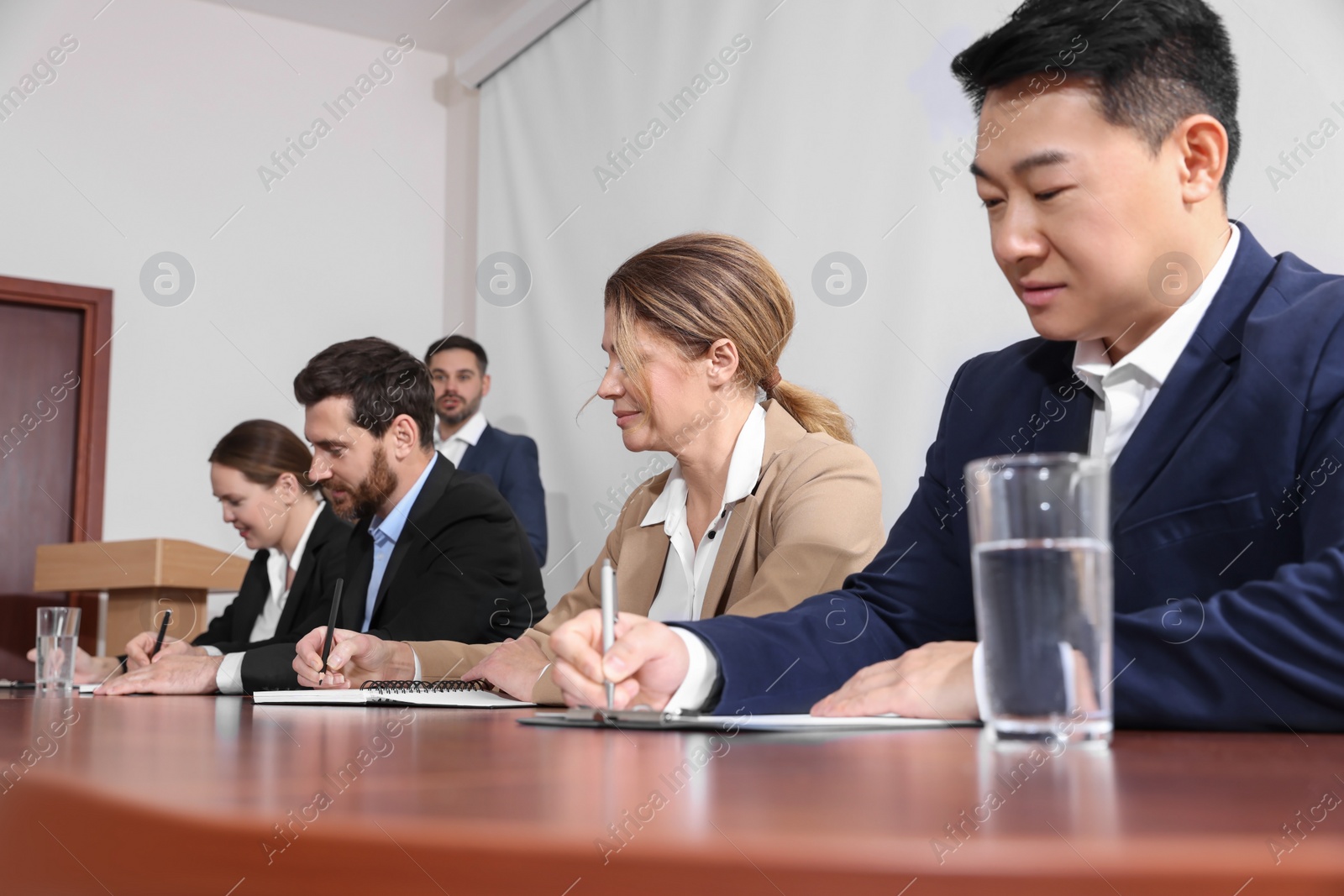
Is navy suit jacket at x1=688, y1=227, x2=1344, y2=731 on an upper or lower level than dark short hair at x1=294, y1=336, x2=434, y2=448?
lower

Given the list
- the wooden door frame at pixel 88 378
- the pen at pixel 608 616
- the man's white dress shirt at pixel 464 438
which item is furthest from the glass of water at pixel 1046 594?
the wooden door frame at pixel 88 378

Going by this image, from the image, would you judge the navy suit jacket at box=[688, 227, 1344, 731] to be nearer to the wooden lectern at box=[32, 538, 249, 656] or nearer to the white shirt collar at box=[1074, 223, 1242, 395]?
the white shirt collar at box=[1074, 223, 1242, 395]

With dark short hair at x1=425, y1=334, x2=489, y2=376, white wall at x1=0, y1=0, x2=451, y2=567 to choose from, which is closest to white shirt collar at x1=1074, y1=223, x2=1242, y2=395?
dark short hair at x1=425, y1=334, x2=489, y2=376

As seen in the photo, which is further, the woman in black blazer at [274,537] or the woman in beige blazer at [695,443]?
the woman in black blazer at [274,537]

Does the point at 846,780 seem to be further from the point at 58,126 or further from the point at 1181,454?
the point at 58,126

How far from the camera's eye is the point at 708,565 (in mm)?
1763

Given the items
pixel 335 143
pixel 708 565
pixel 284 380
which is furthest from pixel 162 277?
pixel 708 565

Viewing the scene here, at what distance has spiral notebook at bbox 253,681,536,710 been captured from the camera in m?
1.26

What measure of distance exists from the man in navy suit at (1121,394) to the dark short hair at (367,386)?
1.67 metres

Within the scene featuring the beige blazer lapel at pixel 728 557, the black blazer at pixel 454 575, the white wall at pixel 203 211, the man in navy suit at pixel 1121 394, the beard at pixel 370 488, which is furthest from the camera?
the white wall at pixel 203 211

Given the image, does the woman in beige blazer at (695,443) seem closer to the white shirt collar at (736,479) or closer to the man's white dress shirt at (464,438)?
the white shirt collar at (736,479)

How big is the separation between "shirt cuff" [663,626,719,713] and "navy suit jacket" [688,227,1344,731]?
0.04 ft

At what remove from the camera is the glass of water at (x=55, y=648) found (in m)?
2.24

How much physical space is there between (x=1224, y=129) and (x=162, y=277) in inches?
182
